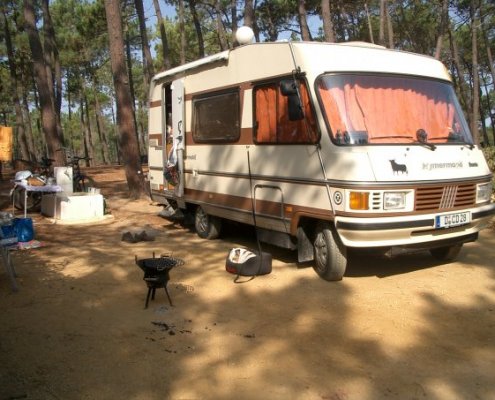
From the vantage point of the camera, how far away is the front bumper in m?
4.88

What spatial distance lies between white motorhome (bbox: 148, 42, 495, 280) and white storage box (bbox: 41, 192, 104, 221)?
3832 mm

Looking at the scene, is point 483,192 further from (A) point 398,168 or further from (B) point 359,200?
(B) point 359,200

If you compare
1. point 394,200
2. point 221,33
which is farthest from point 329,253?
point 221,33

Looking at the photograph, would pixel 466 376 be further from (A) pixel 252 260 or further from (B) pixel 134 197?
(B) pixel 134 197

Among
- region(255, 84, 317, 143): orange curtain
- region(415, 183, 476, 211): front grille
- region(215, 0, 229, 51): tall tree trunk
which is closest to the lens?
region(415, 183, 476, 211): front grille

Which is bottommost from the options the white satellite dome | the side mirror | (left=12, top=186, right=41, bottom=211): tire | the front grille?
(left=12, top=186, right=41, bottom=211): tire

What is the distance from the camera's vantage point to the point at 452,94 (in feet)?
20.2

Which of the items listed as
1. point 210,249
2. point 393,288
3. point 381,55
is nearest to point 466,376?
point 393,288

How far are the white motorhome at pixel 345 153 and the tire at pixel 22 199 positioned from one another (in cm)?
540

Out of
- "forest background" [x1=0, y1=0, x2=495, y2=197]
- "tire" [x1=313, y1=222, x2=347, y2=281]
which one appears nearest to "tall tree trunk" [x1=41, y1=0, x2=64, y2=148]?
"forest background" [x1=0, y1=0, x2=495, y2=197]

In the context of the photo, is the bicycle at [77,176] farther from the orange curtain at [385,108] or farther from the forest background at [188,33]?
the orange curtain at [385,108]

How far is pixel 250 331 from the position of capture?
4336 mm

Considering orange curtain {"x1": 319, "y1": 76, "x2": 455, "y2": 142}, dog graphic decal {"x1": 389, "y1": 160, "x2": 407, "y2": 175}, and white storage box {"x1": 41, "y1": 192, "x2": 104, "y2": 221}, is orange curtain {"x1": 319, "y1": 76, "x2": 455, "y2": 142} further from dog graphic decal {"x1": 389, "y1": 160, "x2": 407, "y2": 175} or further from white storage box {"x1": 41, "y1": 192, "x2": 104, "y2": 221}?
white storage box {"x1": 41, "y1": 192, "x2": 104, "y2": 221}

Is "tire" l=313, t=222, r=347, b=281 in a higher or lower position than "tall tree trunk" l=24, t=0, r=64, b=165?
→ lower
